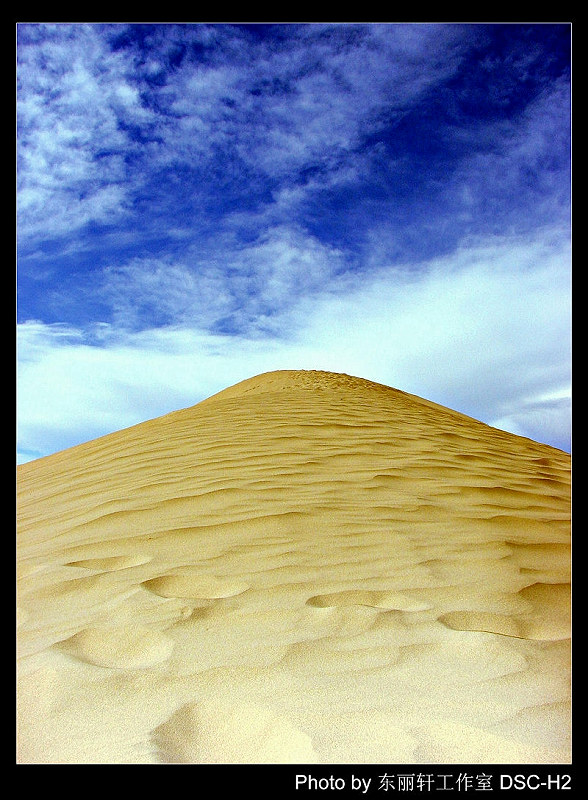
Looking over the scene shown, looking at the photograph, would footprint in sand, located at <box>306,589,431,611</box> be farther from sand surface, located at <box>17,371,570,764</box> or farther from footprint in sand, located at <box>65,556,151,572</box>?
footprint in sand, located at <box>65,556,151,572</box>

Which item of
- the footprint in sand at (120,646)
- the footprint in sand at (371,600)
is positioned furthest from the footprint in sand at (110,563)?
the footprint in sand at (371,600)

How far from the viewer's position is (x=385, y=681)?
176cm

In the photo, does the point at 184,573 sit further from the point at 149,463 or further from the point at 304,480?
the point at 149,463

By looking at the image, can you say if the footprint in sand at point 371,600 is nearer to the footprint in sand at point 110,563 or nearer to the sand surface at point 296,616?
the sand surface at point 296,616

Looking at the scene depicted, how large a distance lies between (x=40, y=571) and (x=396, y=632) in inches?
66.4

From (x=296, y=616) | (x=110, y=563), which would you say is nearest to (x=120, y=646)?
(x=296, y=616)

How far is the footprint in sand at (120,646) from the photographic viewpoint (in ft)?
6.16

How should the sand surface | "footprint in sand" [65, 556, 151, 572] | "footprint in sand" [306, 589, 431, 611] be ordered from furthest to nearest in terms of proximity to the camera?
1. "footprint in sand" [65, 556, 151, 572]
2. "footprint in sand" [306, 589, 431, 611]
3. the sand surface

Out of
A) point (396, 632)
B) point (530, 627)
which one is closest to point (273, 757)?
point (396, 632)

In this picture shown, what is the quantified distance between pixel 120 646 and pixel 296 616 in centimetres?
62

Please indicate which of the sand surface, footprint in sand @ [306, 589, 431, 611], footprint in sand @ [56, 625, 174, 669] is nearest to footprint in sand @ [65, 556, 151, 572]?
the sand surface

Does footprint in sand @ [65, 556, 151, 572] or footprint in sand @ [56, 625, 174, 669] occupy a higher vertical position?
footprint in sand @ [65, 556, 151, 572]

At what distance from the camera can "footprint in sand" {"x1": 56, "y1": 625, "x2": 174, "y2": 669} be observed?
6.16 ft

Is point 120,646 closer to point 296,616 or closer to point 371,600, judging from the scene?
point 296,616
